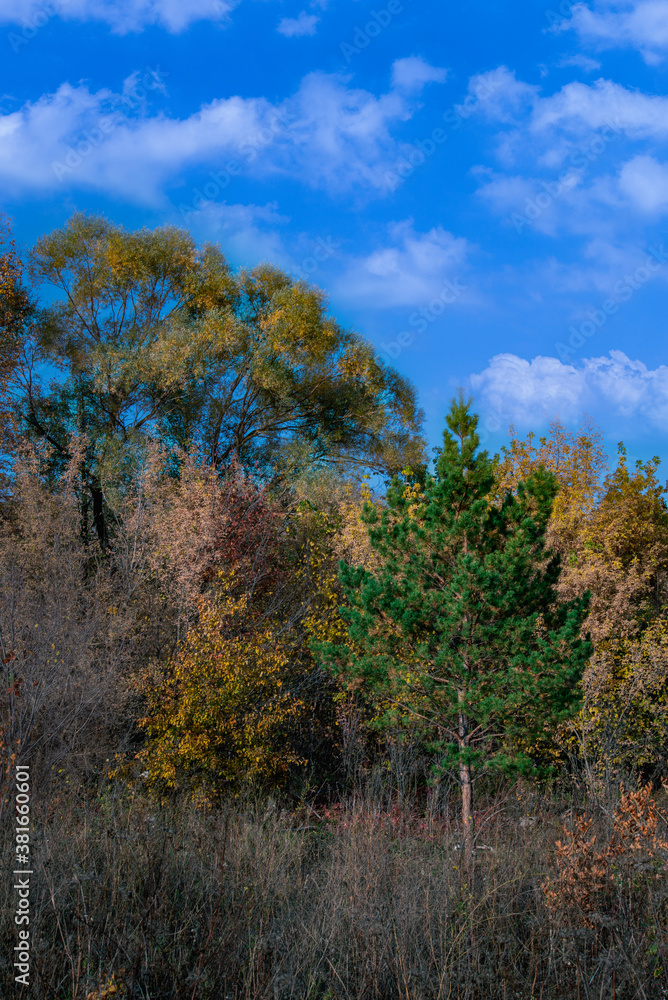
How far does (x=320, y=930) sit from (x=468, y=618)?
511 centimetres

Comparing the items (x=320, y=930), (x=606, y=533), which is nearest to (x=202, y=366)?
(x=606, y=533)

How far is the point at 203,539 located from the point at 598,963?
11.0 m

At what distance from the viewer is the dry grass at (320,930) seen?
3.96m

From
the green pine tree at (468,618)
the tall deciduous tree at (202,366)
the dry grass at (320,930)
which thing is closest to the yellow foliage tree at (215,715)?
the green pine tree at (468,618)

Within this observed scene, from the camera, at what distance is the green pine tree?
8.76 m

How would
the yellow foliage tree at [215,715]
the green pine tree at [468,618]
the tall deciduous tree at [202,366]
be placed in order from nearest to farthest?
the green pine tree at [468,618], the yellow foliage tree at [215,715], the tall deciduous tree at [202,366]

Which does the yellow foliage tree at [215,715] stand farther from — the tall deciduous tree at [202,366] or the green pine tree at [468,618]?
the tall deciduous tree at [202,366]

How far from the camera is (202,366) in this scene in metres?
22.6

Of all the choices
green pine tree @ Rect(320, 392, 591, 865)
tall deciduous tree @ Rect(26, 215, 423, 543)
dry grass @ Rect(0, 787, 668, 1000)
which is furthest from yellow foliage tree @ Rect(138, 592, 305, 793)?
tall deciduous tree @ Rect(26, 215, 423, 543)

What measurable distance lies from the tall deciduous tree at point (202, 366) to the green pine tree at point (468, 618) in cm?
1304

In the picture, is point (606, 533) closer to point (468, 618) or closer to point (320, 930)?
point (468, 618)

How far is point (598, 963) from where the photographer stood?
417 centimetres

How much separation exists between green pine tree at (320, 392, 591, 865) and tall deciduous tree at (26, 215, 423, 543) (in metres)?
13.0

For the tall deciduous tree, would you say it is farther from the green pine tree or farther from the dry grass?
the dry grass
